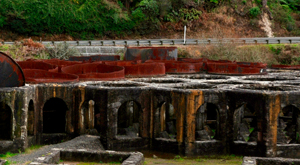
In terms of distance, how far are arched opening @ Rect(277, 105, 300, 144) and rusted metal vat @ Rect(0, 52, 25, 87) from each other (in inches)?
407

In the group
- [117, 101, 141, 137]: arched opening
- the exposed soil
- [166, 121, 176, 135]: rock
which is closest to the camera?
[117, 101, 141, 137]: arched opening

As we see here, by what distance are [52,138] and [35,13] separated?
35883 millimetres

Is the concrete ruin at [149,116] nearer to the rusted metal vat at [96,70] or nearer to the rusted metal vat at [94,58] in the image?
the rusted metal vat at [96,70]

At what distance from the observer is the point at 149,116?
742 inches

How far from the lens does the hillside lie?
5191cm

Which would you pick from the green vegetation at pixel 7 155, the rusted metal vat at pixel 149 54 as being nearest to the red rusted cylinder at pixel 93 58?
the rusted metal vat at pixel 149 54

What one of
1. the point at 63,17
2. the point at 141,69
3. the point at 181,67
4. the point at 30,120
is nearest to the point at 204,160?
the point at 30,120

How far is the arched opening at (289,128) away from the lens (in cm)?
1902

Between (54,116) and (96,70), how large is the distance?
21.1 feet

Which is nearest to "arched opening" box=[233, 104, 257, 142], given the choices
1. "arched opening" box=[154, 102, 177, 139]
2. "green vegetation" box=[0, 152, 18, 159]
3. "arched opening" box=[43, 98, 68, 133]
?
"arched opening" box=[154, 102, 177, 139]

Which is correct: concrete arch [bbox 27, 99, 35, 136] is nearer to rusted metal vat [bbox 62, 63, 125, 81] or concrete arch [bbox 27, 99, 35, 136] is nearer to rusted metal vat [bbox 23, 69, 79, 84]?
rusted metal vat [bbox 23, 69, 79, 84]

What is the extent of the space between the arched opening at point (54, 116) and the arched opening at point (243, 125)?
704cm

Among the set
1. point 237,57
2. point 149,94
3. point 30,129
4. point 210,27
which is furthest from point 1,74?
point 210,27

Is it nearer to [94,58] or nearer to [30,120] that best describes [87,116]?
[30,120]
